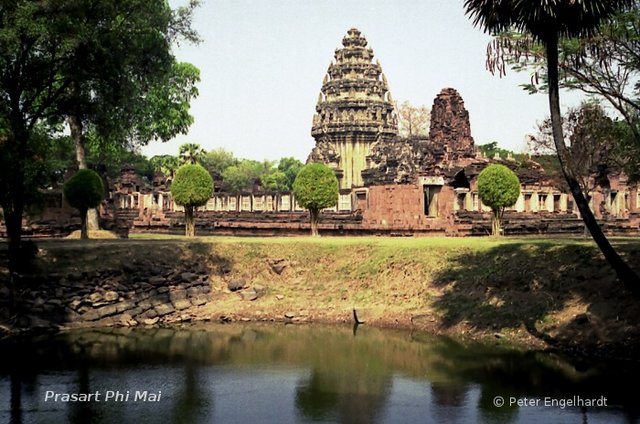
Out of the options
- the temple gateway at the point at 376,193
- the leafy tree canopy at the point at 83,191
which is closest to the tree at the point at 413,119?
the temple gateway at the point at 376,193

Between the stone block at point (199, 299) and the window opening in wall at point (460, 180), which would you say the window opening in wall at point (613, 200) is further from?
the stone block at point (199, 299)

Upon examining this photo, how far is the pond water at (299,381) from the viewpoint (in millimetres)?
13320

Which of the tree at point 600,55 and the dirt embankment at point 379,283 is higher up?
the tree at point 600,55

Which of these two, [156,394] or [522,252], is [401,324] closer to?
[522,252]

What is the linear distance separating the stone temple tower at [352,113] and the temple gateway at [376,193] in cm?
11

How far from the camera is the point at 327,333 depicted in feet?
71.8

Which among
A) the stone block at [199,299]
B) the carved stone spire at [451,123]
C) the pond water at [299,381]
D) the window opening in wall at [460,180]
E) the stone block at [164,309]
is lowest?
the pond water at [299,381]

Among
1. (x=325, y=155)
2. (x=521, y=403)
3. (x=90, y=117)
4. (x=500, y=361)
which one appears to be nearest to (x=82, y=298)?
(x=90, y=117)

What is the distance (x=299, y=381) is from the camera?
15898 millimetres

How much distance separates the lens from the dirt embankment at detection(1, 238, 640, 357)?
19859 mm

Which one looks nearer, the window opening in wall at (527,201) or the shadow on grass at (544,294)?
the shadow on grass at (544,294)

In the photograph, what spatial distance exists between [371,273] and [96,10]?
1291 cm

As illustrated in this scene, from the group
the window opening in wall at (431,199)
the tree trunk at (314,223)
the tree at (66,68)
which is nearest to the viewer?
the tree at (66,68)

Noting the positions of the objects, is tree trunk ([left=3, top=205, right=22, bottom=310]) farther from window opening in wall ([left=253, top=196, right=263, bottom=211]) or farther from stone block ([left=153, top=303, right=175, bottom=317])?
window opening in wall ([left=253, top=196, right=263, bottom=211])
